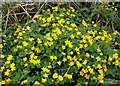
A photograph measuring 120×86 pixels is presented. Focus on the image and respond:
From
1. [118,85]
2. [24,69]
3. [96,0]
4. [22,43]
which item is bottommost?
[118,85]

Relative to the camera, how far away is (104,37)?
2963mm

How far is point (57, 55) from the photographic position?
8.68 feet

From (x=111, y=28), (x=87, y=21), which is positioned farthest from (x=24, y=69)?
(x=111, y=28)

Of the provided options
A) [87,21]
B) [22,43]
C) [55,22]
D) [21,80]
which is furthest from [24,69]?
[87,21]

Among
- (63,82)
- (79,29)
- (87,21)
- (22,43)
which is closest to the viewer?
(63,82)

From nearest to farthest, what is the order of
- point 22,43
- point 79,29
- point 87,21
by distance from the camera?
point 22,43 → point 79,29 → point 87,21

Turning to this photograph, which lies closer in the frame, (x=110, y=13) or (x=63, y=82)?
(x=63, y=82)

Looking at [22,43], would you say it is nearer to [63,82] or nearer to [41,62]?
[41,62]

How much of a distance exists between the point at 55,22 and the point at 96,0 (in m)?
0.63

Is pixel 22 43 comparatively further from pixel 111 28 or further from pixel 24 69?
pixel 111 28

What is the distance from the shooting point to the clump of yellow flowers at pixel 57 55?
254 cm

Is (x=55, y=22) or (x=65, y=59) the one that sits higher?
(x=55, y=22)

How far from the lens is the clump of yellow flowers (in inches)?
100.0

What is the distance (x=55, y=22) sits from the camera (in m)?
3.04
